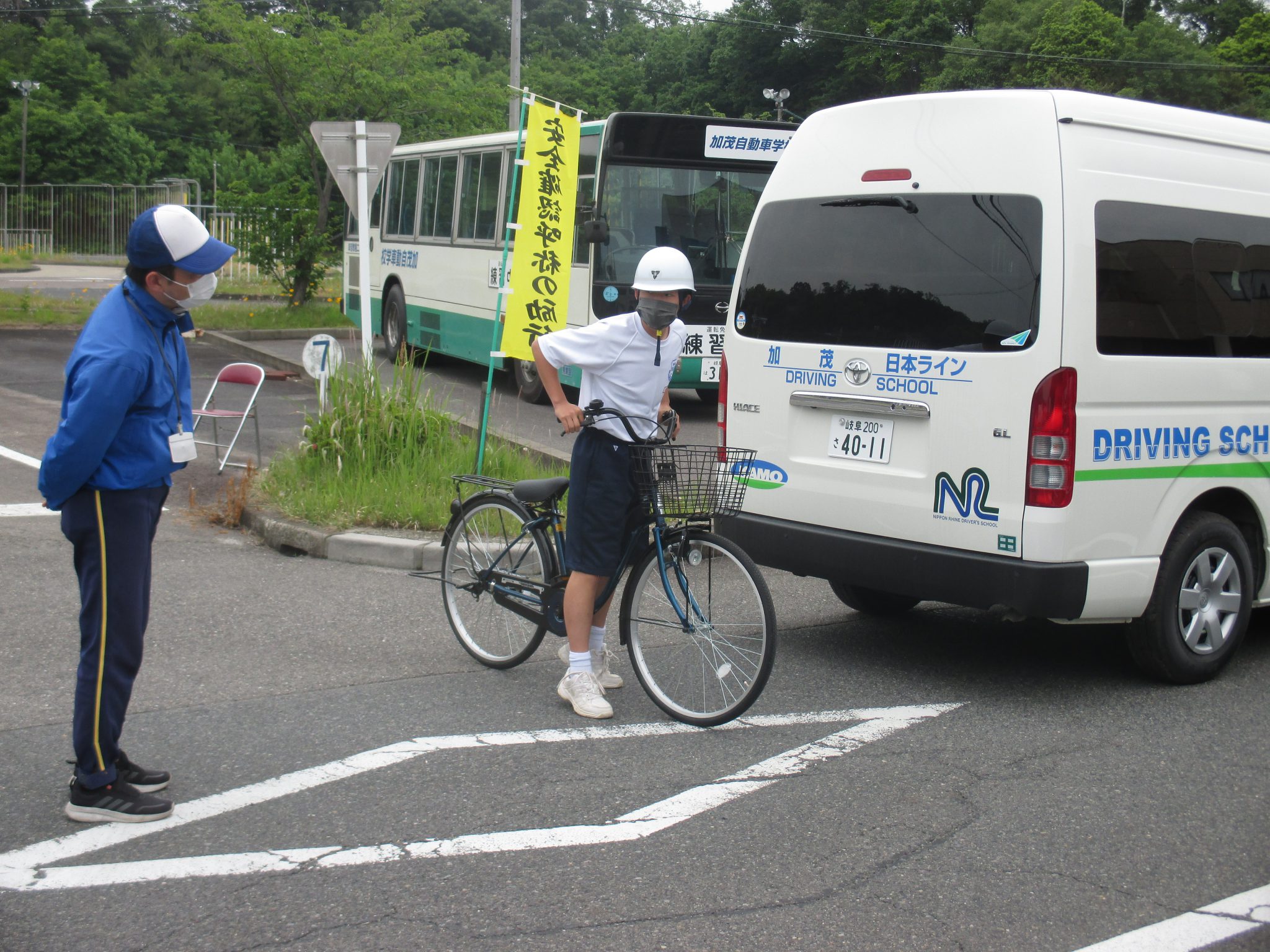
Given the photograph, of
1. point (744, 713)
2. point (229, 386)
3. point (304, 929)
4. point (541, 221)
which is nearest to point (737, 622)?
point (744, 713)

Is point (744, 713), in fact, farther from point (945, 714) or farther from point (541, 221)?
point (541, 221)

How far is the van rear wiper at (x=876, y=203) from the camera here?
5.48 m

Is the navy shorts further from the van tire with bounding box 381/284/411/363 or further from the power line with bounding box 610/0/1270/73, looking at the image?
the power line with bounding box 610/0/1270/73

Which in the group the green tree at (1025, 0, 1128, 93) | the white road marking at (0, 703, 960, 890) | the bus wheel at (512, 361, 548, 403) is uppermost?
the green tree at (1025, 0, 1128, 93)

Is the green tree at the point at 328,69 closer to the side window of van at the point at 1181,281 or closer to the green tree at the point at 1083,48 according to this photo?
the side window of van at the point at 1181,281

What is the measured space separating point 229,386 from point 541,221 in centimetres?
708

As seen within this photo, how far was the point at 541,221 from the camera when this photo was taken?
8648mm

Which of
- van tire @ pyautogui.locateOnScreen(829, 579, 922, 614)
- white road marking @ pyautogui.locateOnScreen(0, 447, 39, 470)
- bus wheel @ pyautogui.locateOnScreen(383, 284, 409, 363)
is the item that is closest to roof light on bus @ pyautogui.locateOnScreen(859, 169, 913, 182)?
van tire @ pyautogui.locateOnScreen(829, 579, 922, 614)

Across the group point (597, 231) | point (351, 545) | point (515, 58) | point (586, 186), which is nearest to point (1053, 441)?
point (351, 545)

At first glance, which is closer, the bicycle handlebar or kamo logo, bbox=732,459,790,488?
the bicycle handlebar

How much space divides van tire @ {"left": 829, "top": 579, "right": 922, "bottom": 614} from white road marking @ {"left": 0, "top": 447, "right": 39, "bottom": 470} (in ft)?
20.8

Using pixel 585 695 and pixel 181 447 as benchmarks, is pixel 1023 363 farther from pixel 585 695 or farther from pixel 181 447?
pixel 181 447

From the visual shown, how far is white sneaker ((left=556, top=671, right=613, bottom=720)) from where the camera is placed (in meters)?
5.06

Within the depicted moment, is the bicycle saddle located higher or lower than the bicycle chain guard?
higher
